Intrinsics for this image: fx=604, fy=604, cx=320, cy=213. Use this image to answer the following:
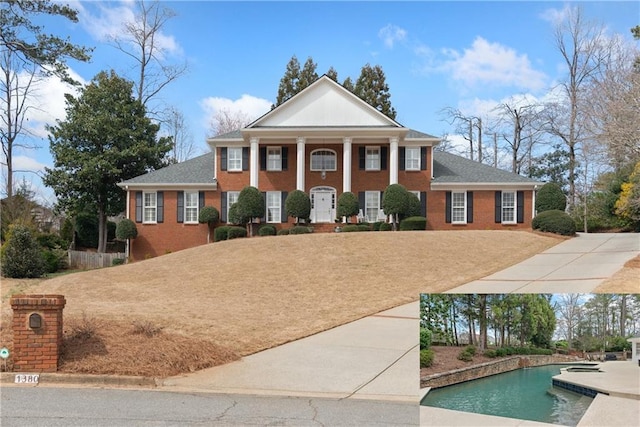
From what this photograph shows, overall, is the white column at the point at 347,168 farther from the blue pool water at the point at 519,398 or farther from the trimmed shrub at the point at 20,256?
the blue pool water at the point at 519,398

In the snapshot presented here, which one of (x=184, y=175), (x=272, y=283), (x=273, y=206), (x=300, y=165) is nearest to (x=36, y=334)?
(x=272, y=283)

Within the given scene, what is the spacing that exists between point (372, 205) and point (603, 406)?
3164 centimetres

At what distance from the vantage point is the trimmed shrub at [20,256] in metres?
26.0

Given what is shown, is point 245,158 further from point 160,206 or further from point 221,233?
point 160,206

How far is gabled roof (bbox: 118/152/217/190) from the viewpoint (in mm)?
34531

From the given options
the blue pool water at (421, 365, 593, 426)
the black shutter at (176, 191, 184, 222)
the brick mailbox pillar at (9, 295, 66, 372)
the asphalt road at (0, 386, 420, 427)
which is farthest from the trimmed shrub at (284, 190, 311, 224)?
the blue pool water at (421, 365, 593, 426)

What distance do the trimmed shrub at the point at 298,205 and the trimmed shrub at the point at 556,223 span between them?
38.9 ft

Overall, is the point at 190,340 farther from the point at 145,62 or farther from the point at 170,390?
the point at 145,62

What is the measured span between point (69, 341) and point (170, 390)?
240 cm

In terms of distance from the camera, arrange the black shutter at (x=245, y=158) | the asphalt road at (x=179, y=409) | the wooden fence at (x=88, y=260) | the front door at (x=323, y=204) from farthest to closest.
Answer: the black shutter at (x=245, y=158) < the front door at (x=323, y=204) < the wooden fence at (x=88, y=260) < the asphalt road at (x=179, y=409)

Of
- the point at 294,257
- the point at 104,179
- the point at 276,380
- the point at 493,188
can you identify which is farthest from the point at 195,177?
the point at 276,380

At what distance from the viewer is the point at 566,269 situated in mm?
20125

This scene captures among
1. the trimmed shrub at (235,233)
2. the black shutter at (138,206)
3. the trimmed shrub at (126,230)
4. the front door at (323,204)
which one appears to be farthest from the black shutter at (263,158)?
the trimmed shrub at (126,230)

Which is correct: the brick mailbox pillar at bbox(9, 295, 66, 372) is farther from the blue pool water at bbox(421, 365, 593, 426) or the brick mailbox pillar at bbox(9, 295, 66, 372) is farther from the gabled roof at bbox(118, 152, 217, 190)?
the gabled roof at bbox(118, 152, 217, 190)
